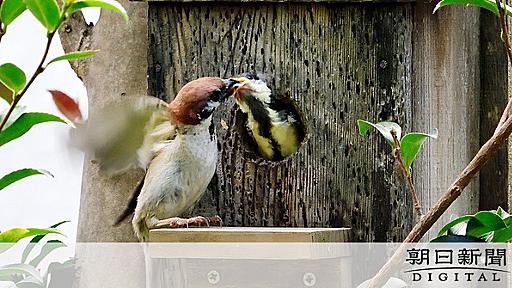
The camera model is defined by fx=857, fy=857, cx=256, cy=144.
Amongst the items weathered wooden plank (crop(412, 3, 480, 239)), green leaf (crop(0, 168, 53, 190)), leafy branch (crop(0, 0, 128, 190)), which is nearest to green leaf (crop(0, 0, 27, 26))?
leafy branch (crop(0, 0, 128, 190))

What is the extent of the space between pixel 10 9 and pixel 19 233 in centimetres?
17

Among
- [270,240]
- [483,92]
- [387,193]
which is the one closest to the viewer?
[270,240]

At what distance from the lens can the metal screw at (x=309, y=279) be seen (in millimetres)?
962

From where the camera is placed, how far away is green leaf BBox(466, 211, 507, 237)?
2.88 feet

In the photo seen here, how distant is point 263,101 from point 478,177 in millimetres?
333

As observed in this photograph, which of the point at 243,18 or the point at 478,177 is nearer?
the point at 243,18

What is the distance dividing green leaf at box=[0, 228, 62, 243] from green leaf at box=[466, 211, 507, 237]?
1.48 feet

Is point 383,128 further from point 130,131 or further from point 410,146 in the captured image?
point 130,131

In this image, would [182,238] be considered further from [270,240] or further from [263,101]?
[263,101]

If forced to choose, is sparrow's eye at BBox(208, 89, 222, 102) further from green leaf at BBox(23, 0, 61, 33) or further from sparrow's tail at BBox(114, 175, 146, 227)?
green leaf at BBox(23, 0, 61, 33)

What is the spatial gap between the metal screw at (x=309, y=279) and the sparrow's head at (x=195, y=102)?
22cm

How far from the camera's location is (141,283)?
1270 mm

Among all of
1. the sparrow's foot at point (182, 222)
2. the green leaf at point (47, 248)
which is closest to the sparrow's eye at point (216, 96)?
the sparrow's foot at point (182, 222)

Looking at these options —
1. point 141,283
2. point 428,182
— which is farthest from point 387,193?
point 141,283
